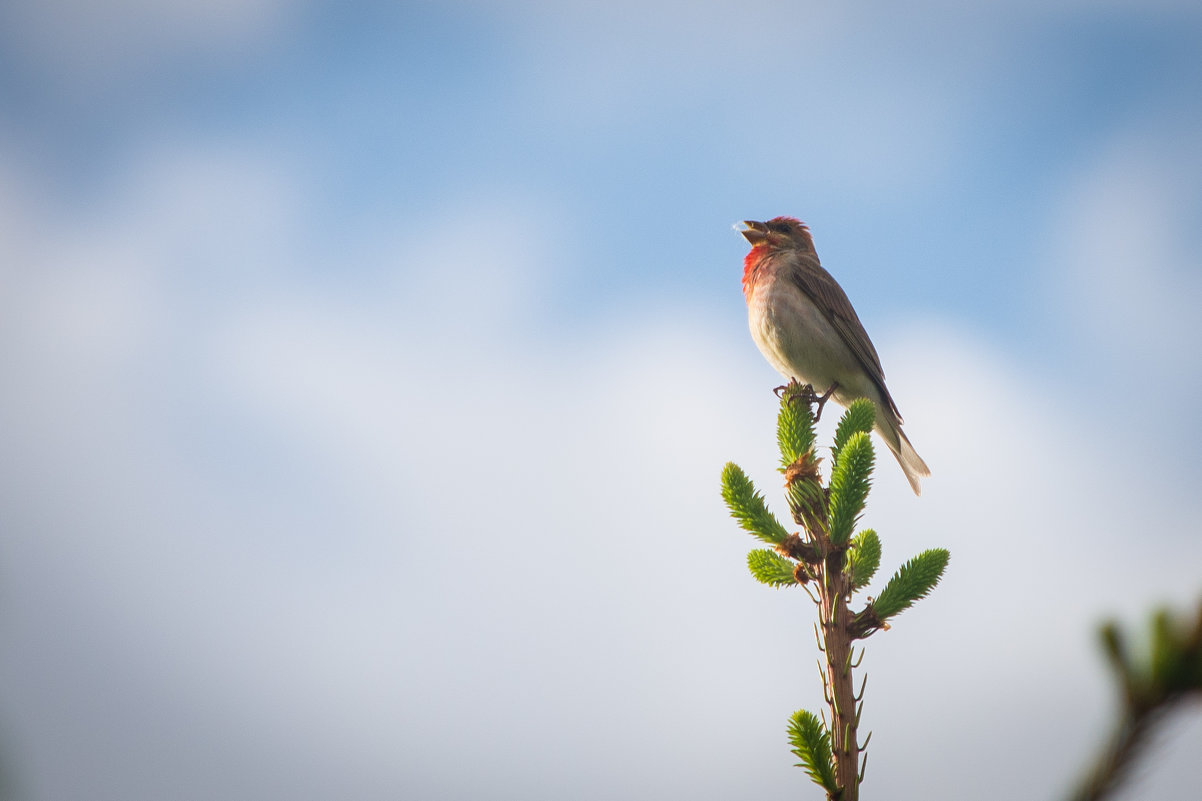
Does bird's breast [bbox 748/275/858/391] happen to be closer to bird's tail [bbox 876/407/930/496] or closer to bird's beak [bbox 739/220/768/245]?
bird's tail [bbox 876/407/930/496]

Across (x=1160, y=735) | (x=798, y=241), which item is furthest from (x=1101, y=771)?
(x=798, y=241)

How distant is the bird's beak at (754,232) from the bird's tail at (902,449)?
2108 millimetres

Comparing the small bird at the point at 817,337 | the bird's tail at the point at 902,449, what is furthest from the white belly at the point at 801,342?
the bird's tail at the point at 902,449

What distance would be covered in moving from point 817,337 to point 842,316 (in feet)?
1.53

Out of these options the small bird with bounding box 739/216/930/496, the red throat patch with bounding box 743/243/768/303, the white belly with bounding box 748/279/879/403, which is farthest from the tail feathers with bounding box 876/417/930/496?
the red throat patch with bounding box 743/243/768/303

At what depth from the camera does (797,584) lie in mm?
3164

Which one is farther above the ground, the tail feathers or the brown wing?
the brown wing

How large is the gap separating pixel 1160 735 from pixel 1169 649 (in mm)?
184

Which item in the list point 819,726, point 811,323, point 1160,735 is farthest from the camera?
point 811,323

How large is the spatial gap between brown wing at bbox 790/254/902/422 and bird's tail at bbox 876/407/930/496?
0.12m

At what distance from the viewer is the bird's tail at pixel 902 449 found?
7484mm

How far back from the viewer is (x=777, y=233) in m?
8.28

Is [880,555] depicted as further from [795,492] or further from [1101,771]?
[1101,771]

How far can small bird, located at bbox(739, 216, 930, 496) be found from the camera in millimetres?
7039
